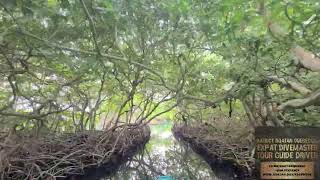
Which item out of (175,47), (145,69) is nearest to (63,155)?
(145,69)

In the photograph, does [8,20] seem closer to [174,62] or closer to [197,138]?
[174,62]

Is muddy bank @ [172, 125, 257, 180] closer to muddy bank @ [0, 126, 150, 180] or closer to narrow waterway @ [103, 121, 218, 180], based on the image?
narrow waterway @ [103, 121, 218, 180]

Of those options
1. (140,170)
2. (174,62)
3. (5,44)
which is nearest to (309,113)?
(174,62)

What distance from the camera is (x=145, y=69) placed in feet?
18.2

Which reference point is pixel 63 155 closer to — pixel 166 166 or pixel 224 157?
pixel 224 157

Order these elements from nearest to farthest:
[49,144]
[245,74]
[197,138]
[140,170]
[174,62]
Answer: [245,74], [174,62], [49,144], [140,170], [197,138]

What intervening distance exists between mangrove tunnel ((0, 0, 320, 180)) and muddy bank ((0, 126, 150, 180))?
0.02 m

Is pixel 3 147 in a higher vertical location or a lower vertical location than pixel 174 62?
lower

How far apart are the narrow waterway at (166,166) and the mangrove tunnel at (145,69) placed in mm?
56

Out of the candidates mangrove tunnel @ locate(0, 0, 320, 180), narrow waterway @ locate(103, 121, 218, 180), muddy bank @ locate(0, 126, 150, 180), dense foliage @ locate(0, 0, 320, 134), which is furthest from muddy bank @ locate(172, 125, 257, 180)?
muddy bank @ locate(0, 126, 150, 180)

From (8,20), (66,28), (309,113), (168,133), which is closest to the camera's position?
(8,20)

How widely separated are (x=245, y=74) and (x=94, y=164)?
3275 millimetres

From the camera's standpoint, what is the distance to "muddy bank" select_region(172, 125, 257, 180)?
6.53m

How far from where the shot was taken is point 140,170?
8.84m
